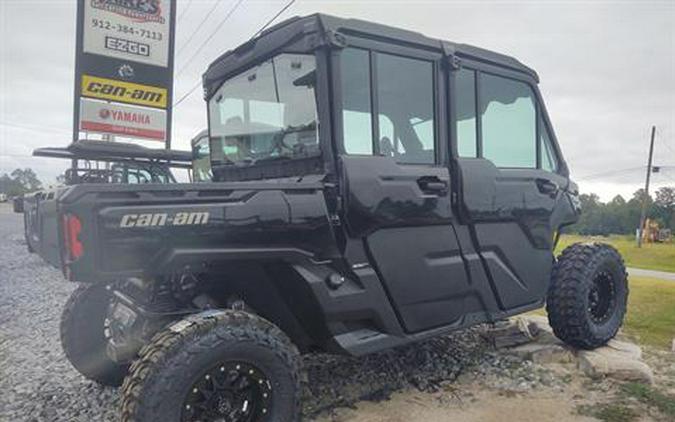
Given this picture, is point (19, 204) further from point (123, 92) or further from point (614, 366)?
point (123, 92)

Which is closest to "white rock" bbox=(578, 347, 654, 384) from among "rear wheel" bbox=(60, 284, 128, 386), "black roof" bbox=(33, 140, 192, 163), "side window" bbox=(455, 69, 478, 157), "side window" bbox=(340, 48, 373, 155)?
"side window" bbox=(455, 69, 478, 157)

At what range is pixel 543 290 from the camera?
448cm

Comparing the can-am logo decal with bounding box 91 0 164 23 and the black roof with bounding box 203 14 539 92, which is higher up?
the can-am logo decal with bounding box 91 0 164 23

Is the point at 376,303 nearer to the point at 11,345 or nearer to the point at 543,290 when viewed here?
the point at 543,290

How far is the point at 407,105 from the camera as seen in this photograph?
357 cm

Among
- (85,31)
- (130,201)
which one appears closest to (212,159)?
(130,201)

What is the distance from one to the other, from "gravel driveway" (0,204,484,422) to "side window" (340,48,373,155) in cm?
161

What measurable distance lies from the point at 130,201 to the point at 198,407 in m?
1.07

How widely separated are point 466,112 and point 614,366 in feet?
7.94

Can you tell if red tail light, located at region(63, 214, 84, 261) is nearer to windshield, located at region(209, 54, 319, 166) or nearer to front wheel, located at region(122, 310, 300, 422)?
front wheel, located at region(122, 310, 300, 422)

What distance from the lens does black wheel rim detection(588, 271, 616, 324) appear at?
4797mm

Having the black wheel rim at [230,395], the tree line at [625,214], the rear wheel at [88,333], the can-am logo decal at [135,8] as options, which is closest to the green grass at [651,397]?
the black wheel rim at [230,395]

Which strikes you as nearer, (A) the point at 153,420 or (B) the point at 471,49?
(A) the point at 153,420

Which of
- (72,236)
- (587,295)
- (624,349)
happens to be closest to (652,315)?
(624,349)
